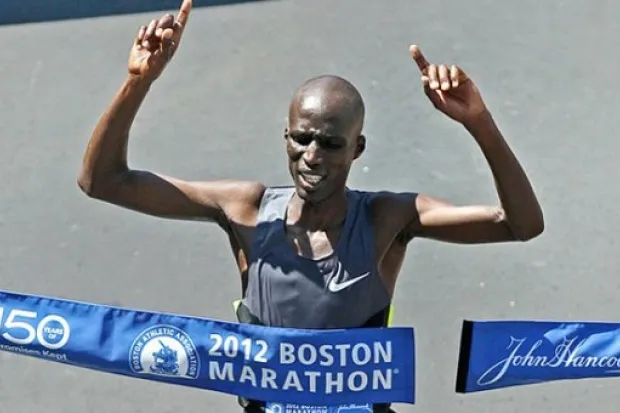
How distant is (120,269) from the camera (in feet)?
14.4

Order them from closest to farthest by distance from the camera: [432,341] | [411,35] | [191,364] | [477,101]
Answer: [477,101] < [191,364] < [432,341] < [411,35]

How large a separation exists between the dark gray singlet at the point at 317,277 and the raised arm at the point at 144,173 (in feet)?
0.34

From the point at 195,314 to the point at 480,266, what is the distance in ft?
3.46

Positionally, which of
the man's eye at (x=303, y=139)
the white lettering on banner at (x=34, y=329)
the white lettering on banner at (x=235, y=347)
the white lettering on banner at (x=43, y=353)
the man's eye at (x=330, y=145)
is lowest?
the white lettering on banner at (x=235, y=347)

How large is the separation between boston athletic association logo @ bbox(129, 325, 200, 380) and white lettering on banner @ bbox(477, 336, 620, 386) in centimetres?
68

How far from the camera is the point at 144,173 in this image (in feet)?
8.23

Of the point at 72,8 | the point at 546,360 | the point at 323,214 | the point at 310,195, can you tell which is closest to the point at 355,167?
the point at 72,8

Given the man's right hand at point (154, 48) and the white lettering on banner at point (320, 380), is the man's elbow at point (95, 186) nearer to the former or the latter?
the man's right hand at point (154, 48)

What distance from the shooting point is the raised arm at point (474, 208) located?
2252 millimetres

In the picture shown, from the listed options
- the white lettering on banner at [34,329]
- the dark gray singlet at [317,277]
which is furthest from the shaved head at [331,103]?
the white lettering on banner at [34,329]

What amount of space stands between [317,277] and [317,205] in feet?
0.51

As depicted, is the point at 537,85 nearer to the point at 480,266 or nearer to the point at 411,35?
the point at 411,35

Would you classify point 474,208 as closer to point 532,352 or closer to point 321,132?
point 321,132

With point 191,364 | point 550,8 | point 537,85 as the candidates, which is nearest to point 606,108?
point 537,85
